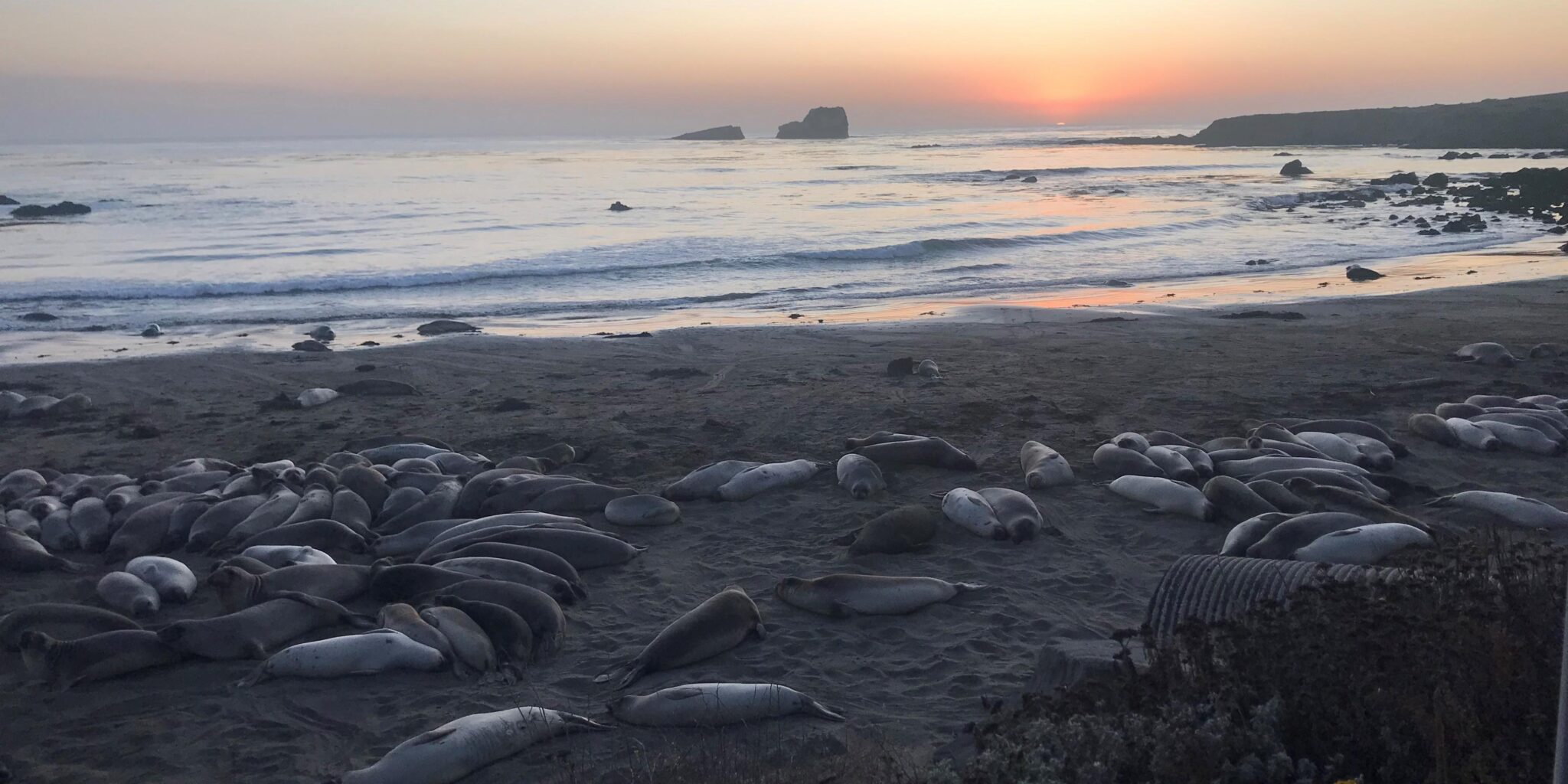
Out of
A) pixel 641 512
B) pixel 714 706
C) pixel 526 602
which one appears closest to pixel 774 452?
pixel 641 512

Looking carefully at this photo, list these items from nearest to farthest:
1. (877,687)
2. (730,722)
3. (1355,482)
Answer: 1. (730,722)
2. (877,687)
3. (1355,482)

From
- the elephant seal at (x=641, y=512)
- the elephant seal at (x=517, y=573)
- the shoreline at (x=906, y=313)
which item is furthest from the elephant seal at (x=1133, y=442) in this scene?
the shoreline at (x=906, y=313)

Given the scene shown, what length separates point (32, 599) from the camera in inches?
265

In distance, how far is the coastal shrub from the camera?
10.4ft

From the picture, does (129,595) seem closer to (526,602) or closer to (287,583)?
(287,583)

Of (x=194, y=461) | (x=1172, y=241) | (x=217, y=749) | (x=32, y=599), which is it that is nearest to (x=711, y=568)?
(x=217, y=749)

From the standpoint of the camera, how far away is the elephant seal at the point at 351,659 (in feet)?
17.9

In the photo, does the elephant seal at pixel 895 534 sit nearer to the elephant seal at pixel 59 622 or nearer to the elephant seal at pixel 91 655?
the elephant seal at pixel 91 655

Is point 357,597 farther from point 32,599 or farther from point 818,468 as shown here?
point 818,468

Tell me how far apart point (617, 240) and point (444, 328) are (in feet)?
44.7

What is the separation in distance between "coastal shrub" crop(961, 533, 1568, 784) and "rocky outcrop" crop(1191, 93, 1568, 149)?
87.9m

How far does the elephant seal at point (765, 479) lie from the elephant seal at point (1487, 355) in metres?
8.38

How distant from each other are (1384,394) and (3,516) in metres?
12.1

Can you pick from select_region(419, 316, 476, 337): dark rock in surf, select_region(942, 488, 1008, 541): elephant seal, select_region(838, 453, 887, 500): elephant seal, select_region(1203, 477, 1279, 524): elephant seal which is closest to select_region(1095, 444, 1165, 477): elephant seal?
select_region(1203, 477, 1279, 524): elephant seal
